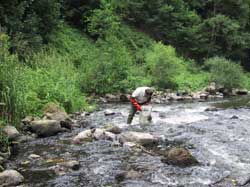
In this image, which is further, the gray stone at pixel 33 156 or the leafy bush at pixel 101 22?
the leafy bush at pixel 101 22

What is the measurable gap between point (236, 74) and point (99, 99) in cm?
1110

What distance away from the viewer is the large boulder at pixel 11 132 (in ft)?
33.3

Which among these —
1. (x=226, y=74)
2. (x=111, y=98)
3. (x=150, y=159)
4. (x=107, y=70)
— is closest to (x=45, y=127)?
(x=150, y=159)

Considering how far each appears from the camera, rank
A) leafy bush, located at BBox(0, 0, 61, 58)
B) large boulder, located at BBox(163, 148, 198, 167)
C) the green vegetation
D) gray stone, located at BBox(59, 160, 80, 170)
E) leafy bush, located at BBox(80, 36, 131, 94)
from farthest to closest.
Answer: leafy bush, located at BBox(80, 36, 131, 94)
leafy bush, located at BBox(0, 0, 61, 58)
the green vegetation
large boulder, located at BBox(163, 148, 198, 167)
gray stone, located at BBox(59, 160, 80, 170)

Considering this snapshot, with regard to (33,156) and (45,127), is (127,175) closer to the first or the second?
(33,156)

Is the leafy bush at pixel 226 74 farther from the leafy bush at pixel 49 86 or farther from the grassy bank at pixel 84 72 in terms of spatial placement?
the leafy bush at pixel 49 86

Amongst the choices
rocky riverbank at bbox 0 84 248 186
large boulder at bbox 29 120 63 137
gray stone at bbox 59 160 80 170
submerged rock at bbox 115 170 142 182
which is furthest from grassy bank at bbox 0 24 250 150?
submerged rock at bbox 115 170 142 182

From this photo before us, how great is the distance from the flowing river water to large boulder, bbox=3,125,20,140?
30 cm

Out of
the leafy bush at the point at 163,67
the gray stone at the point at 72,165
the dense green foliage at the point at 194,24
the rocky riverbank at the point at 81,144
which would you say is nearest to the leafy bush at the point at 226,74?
the leafy bush at the point at 163,67

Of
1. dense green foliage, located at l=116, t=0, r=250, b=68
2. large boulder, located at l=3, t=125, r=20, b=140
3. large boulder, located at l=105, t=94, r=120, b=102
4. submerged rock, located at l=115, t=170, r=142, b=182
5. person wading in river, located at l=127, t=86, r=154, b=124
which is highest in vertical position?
dense green foliage, located at l=116, t=0, r=250, b=68

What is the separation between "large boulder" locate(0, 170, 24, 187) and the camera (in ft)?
24.2

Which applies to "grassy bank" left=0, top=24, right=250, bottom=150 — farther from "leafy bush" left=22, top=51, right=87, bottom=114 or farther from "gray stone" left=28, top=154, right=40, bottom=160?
"gray stone" left=28, top=154, right=40, bottom=160

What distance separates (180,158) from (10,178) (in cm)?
341

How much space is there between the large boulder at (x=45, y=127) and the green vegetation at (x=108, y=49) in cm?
47
